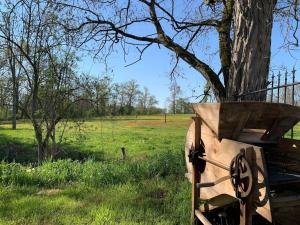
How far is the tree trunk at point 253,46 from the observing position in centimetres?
611

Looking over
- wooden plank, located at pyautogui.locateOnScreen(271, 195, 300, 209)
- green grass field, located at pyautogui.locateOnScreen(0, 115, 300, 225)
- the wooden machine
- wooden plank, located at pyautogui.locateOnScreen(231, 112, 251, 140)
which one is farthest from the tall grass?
wooden plank, located at pyautogui.locateOnScreen(271, 195, 300, 209)

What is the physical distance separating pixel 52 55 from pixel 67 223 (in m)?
7.47

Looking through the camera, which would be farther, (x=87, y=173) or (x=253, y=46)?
(x=87, y=173)

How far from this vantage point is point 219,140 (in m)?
3.43

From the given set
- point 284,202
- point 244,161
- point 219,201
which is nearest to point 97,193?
point 219,201

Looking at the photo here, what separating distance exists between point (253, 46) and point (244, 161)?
3903 millimetres

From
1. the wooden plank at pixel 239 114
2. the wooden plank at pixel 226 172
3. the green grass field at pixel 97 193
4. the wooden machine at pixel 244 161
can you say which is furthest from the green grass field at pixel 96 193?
the wooden plank at pixel 239 114

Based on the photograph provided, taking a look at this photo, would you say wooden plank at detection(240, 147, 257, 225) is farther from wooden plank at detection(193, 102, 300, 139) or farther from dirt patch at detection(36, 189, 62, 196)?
dirt patch at detection(36, 189, 62, 196)

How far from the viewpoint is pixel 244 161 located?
2662mm

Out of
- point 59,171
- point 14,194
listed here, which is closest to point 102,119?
point 59,171

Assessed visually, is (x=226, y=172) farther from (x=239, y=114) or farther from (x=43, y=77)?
(x=43, y=77)

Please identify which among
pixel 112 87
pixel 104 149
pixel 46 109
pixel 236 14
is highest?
pixel 236 14

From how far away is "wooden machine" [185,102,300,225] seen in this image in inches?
105

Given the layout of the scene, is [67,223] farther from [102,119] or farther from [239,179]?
[102,119]
